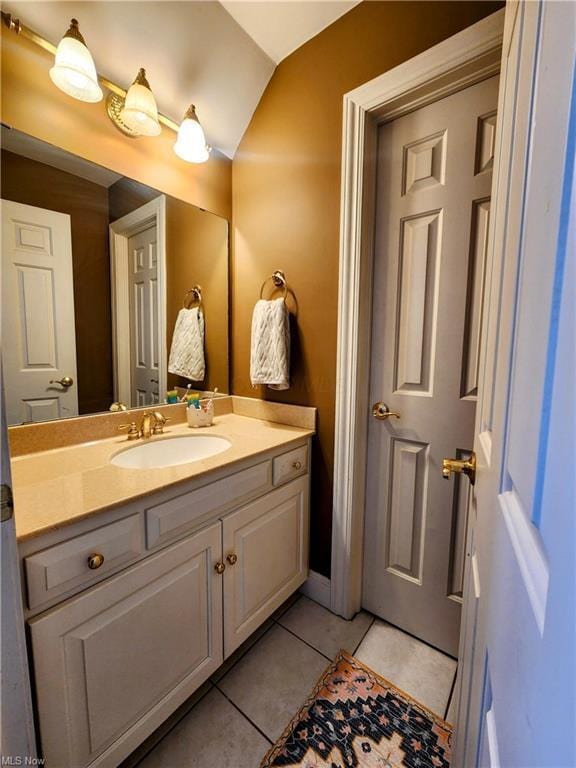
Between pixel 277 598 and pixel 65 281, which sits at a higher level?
pixel 65 281

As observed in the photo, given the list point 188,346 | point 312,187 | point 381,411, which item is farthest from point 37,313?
point 381,411

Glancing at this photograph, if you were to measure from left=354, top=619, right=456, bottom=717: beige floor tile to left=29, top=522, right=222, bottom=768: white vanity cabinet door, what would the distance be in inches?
24.4

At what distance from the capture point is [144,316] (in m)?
1.35

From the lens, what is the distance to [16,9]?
93 centimetres

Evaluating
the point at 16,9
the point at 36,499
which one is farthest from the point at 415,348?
the point at 16,9

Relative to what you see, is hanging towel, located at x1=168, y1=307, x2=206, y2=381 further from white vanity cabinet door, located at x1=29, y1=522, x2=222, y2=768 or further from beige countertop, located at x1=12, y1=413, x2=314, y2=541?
white vanity cabinet door, located at x1=29, y1=522, x2=222, y2=768

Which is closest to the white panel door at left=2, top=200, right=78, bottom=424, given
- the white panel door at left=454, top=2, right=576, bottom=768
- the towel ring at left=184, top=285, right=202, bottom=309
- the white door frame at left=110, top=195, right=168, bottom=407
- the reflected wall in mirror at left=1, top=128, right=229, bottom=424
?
the reflected wall in mirror at left=1, top=128, right=229, bottom=424

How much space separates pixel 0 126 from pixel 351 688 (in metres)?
2.14

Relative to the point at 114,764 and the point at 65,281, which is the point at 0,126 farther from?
the point at 114,764

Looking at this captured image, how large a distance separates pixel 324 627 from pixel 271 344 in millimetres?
1255

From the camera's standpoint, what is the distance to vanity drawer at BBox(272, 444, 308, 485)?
1241 millimetres

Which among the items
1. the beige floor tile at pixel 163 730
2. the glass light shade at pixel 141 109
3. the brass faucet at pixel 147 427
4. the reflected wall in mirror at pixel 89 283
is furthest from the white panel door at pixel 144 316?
the beige floor tile at pixel 163 730

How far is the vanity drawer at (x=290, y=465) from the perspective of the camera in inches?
48.9

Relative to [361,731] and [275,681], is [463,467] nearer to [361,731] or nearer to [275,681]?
[361,731]
